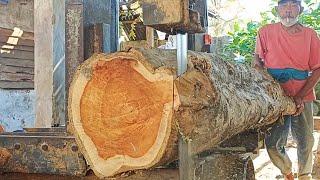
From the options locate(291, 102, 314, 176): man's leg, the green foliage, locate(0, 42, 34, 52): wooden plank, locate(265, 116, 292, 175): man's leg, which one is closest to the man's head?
locate(291, 102, 314, 176): man's leg

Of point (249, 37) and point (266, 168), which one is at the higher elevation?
point (249, 37)

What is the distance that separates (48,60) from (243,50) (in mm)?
7614

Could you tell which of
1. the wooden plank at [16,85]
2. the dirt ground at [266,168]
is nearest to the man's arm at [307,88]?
the dirt ground at [266,168]

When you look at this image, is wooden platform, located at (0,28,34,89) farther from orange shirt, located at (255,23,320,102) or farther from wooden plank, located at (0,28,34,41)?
orange shirt, located at (255,23,320,102)

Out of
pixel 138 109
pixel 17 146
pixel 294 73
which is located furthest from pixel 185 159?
pixel 294 73

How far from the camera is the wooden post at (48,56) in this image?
3.87 m

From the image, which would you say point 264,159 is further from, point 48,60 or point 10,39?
point 10,39

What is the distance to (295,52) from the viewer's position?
445 cm

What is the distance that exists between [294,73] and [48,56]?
94.3 inches

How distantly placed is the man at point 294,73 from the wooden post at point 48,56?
192cm

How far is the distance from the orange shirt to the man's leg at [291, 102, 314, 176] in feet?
0.53

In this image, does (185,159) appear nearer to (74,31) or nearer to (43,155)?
(43,155)

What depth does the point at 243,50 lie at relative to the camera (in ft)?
36.8

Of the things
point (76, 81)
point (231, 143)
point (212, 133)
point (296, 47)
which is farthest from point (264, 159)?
point (76, 81)
